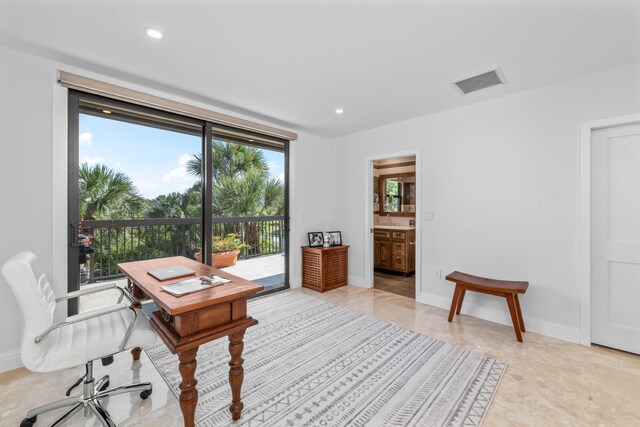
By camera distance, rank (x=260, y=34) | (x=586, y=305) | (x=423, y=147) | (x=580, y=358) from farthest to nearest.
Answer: (x=423, y=147), (x=586, y=305), (x=580, y=358), (x=260, y=34)

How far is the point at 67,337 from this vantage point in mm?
1526

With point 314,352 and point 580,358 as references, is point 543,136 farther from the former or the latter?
point 314,352

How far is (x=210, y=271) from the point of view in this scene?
6.75 feet

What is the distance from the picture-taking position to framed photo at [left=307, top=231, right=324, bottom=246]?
14.3 ft

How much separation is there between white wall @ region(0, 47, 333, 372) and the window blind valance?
132mm

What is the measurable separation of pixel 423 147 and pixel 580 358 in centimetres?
256

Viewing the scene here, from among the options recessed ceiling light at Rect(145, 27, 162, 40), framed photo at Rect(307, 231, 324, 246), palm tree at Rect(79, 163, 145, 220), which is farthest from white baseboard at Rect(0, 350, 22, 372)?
framed photo at Rect(307, 231, 324, 246)

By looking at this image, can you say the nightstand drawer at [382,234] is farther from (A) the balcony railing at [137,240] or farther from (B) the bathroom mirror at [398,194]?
(A) the balcony railing at [137,240]

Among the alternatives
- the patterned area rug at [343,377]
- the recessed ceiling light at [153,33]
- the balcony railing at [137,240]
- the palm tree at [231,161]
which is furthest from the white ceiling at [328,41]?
the patterned area rug at [343,377]

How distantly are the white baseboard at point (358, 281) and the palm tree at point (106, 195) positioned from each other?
306 centimetres

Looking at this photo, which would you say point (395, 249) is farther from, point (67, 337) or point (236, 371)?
point (67, 337)

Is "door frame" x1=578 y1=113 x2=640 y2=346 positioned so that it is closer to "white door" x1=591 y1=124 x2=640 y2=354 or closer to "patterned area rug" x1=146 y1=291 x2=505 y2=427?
"white door" x1=591 y1=124 x2=640 y2=354

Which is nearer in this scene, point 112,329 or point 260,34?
point 112,329

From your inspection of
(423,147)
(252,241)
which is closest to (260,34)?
(423,147)
